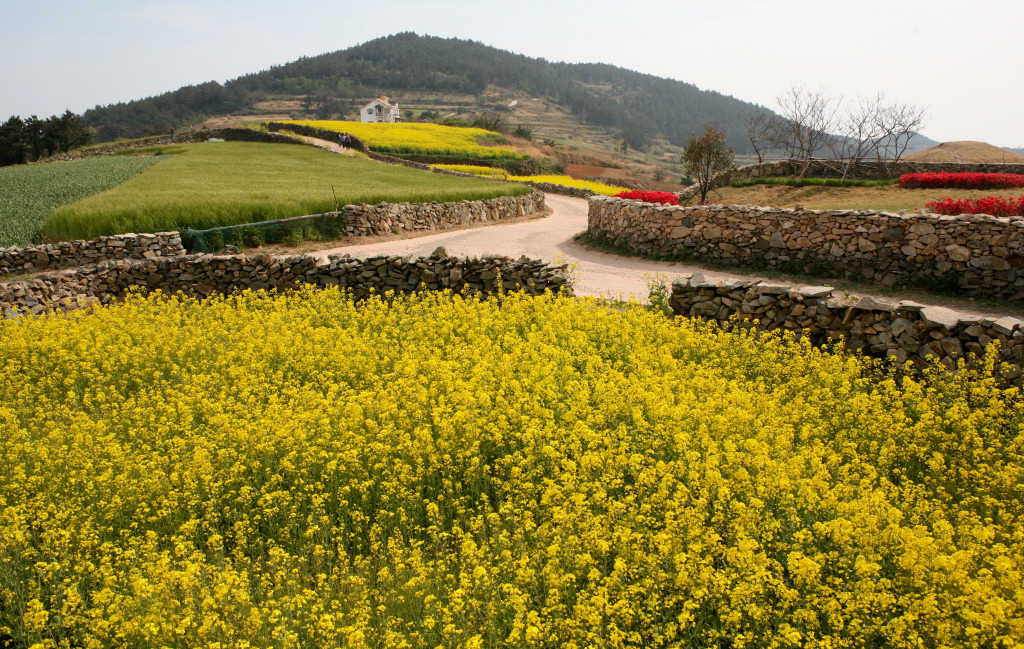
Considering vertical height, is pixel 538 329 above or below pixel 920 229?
below

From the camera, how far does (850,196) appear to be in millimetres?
23578

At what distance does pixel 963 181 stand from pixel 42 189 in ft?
120

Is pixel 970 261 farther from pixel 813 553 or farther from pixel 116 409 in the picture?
pixel 116 409

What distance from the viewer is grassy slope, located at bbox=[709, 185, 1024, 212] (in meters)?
21.0

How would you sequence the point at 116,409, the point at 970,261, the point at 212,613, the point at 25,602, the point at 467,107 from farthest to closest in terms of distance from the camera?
the point at 467,107 → the point at 970,261 → the point at 116,409 → the point at 25,602 → the point at 212,613

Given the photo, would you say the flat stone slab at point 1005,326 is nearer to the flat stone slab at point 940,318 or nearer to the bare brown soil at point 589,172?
the flat stone slab at point 940,318

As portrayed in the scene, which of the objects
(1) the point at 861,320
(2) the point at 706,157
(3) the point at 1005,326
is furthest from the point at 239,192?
(3) the point at 1005,326

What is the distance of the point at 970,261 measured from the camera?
12750 mm

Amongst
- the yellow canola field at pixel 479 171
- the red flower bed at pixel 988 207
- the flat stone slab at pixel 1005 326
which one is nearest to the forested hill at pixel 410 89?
the yellow canola field at pixel 479 171

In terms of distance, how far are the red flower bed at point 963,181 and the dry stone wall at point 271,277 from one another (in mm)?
18276

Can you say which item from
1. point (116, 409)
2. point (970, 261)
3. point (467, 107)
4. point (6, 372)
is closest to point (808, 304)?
point (970, 261)

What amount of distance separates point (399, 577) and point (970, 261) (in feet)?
44.0

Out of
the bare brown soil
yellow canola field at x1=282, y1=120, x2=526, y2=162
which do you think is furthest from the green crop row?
yellow canola field at x1=282, y1=120, x2=526, y2=162

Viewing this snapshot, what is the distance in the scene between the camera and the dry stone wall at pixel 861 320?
312 inches
